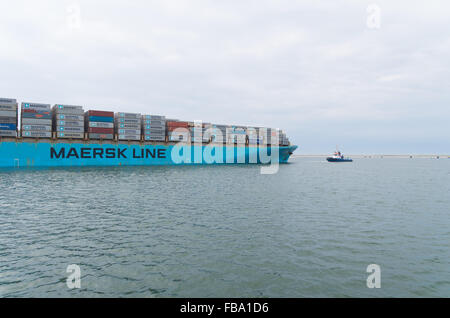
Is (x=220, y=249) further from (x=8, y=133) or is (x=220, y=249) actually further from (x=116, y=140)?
(x=8, y=133)

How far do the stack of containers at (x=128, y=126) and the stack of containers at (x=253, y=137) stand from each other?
43.5m

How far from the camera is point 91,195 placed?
27.0 m

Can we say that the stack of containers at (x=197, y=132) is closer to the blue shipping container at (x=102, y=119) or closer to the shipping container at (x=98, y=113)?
the blue shipping container at (x=102, y=119)

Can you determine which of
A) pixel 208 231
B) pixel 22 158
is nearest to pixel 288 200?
pixel 208 231

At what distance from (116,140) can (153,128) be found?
42.4 ft

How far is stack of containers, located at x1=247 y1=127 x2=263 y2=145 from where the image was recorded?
10004 centimetres

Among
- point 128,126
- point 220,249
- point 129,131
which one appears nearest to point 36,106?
point 128,126

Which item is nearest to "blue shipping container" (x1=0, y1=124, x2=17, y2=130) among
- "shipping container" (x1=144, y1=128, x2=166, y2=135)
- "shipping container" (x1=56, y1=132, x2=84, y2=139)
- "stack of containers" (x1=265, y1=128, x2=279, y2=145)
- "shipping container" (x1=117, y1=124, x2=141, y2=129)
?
"shipping container" (x1=56, y1=132, x2=84, y2=139)

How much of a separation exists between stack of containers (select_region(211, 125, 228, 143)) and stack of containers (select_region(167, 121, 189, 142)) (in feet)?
35.9

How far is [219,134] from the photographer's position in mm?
95125

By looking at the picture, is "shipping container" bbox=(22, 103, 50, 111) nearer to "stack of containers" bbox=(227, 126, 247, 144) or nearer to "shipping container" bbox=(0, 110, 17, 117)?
"shipping container" bbox=(0, 110, 17, 117)
